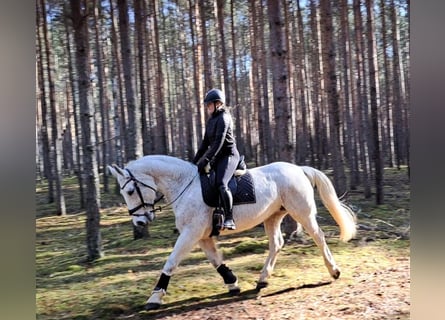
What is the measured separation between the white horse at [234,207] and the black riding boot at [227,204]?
7cm

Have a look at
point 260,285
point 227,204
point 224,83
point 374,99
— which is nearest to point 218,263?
point 260,285

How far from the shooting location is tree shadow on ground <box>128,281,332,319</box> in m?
3.11

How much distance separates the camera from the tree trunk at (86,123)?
10.7ft

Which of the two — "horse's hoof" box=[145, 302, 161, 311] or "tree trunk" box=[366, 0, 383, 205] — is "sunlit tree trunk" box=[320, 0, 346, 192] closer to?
"tree trunk" box=[366, 0, 383, 205]

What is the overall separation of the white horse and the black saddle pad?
1.5 inches

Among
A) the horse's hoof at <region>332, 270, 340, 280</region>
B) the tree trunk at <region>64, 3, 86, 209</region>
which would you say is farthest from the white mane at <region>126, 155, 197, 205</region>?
the horse's hoof at <region>332, 270, 340, 280</region>

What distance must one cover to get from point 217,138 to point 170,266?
987 millimetres

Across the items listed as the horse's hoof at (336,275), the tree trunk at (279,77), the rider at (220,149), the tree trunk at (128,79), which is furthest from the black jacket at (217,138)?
the horse's hoof at (336,275)

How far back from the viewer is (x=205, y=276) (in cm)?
324

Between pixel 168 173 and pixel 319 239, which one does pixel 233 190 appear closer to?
pixel 168 173

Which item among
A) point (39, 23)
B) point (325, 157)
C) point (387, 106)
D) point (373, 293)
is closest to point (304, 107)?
point (325, 157)
